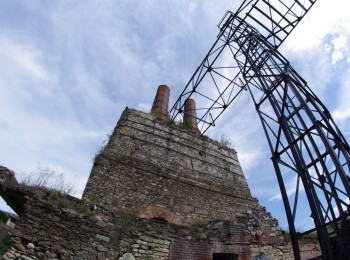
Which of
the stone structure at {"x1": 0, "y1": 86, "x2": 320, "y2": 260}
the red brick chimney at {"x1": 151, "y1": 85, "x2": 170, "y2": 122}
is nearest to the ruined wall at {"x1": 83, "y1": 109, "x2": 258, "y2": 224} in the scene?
the stone structure at {"x1": 0, "y1": 86, "x2": 320, "y2": 260}

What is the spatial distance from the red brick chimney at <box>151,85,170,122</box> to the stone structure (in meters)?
0.21

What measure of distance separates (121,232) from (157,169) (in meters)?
4.76

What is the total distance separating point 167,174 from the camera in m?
10.9

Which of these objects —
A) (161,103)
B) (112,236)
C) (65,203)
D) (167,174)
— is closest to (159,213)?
(167,174)

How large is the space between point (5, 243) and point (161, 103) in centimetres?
1063

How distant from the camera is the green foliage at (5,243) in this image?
5100mm

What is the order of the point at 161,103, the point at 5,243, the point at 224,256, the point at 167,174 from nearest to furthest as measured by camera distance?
the point at 5,243 < the point at 224,256 < the point at 167,174 < the point at 161,103

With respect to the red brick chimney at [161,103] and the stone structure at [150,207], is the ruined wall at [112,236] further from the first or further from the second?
the red brick chimney at [161,103]

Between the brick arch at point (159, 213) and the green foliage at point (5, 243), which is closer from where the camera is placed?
the green foliage at point (5, 243)

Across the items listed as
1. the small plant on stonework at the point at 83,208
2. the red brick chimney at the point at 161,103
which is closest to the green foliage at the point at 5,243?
the small plant on stonework at the point at 83,208

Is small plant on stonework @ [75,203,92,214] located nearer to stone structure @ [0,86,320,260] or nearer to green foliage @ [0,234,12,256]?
stone structure @ [0,86,320,260]

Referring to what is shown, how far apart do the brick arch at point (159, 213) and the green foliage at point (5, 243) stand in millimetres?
4352

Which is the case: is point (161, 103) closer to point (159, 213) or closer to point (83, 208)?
point (159, 213)

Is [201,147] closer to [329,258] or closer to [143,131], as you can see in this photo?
[143,131]
